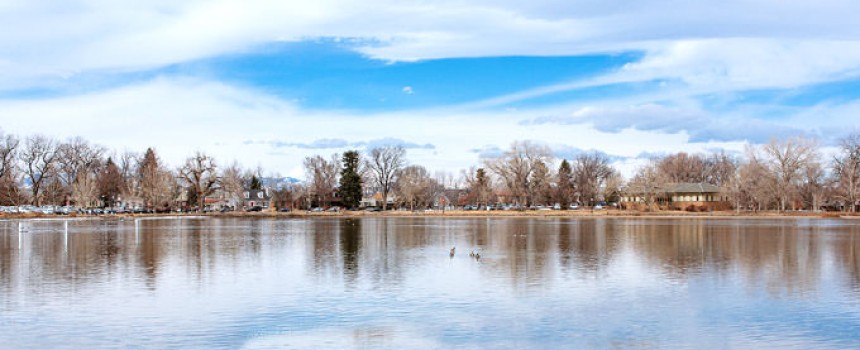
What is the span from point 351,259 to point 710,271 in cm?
1456

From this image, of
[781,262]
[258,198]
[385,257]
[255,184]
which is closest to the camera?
[781,262]

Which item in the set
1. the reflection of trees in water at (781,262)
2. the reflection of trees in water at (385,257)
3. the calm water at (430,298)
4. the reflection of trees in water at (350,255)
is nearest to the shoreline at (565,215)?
the reflection of trees in water at (781,262)

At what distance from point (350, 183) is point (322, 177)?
45.9 feet

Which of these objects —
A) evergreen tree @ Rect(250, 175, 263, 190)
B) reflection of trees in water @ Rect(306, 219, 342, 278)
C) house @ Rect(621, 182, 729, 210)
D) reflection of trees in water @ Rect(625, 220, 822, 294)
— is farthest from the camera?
evergreen tree @ Rect(250, 175, 263, 190)

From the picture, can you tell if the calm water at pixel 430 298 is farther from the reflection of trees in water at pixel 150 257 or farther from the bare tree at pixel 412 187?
the bare tree at pixel 412 187

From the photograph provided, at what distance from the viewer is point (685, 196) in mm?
125562

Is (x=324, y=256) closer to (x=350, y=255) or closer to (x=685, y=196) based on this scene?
(x=350, y=255)

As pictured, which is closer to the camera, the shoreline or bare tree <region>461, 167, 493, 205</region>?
the shoreline

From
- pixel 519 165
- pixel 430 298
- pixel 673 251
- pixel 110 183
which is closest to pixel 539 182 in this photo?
pixel 519 165

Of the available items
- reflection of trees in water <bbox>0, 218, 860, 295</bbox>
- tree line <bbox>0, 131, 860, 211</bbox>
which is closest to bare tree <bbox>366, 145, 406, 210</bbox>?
tree line <bbox>0, 131, 860, 211</bbox>

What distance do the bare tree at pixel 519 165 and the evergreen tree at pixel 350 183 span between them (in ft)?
76.1

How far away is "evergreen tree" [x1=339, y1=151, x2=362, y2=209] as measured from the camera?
126 m

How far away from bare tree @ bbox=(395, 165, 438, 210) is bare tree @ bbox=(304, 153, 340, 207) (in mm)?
12519

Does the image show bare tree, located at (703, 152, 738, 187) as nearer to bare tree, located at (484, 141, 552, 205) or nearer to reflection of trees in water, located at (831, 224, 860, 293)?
bare tree, located at (484, 141, 552, 205)
